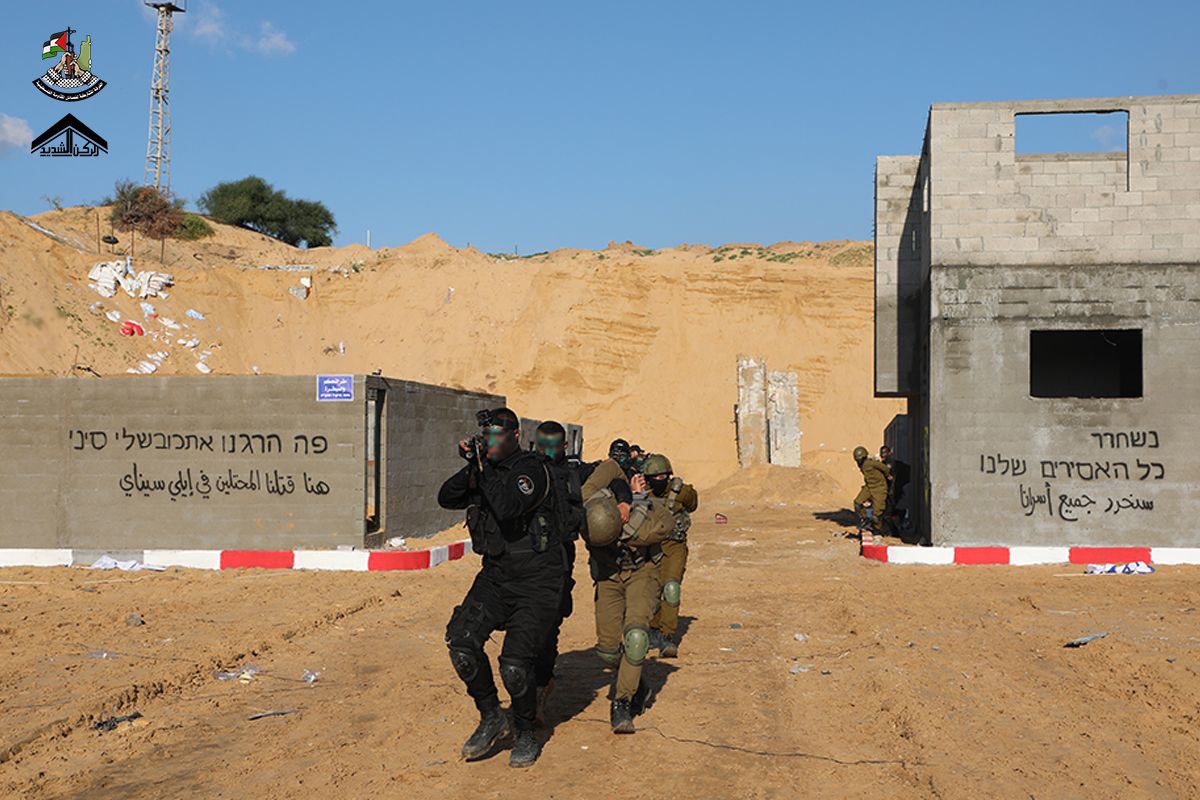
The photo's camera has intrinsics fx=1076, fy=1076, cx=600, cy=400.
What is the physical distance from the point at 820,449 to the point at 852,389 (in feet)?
15.9

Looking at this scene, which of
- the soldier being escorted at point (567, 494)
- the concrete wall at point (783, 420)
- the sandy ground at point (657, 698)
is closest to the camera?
the sandy ground at point (657, 698)

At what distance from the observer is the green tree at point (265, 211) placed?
6222 centimetres

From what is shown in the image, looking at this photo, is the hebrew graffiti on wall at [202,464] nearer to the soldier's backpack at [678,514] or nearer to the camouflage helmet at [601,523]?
the soldier's backpack at [678,514]

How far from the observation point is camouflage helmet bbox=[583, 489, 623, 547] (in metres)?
6.40

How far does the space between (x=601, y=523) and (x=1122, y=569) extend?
11.3 m

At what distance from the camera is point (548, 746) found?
617 cm

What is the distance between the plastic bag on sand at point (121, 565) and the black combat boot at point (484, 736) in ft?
33.6

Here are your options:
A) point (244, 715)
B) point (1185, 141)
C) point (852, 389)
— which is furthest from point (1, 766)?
point (852, 389)

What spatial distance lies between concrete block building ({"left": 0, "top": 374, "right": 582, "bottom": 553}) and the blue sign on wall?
0.8 inches

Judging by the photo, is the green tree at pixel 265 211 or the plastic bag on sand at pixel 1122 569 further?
the green tree at pixel 265 211

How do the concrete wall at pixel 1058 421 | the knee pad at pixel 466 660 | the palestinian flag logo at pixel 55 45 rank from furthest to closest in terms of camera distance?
1. the palestinian flag logo at pixel 55 45
2. the concrete wall at pixel 1058 421
3. the knee pad at pixel 466 660

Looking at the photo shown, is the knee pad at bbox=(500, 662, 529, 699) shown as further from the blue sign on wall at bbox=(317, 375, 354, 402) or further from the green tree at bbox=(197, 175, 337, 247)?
the green tree at bbox=(197, 175, 337, 247)

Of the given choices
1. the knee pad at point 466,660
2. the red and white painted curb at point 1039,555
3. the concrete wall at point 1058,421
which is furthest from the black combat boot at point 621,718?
the concrete wall at point 1058,421

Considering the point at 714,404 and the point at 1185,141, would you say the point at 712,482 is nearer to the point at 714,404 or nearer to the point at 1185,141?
the point at 714,404
